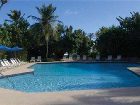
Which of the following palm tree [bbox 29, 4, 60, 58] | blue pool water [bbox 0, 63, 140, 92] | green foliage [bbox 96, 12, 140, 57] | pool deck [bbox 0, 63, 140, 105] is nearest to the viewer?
pool deck [bbox 0, 63, 140, 105]

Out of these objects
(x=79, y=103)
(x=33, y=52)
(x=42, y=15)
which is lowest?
(x=79, y=103)

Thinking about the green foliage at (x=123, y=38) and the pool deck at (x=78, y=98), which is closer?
the pool deck at (x=78, y=98)

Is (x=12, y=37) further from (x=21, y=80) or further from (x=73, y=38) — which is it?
(x=21, y=80)

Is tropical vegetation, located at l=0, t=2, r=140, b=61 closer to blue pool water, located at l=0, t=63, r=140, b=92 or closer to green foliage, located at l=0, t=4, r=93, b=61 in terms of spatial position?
green foliage, located at l=0, t=4, r=93, b=61

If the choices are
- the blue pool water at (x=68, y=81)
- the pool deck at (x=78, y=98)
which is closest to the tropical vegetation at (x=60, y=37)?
the blue pool water at (x=68, y=81)

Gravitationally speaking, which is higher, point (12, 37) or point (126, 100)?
point (12, 37)

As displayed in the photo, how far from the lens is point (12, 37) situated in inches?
1534

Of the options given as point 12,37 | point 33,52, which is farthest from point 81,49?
point 12,37

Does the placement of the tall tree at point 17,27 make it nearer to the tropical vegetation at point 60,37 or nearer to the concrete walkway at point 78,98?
the tropical vegetation at point 60,37

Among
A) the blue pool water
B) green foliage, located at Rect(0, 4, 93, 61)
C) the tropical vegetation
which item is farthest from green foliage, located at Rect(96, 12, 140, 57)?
the blue pool water

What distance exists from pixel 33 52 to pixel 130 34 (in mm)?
12220

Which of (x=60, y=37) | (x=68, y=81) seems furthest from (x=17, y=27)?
(x=68, y=81)

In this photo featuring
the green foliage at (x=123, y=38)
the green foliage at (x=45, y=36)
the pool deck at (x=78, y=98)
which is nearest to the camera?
the pool deck at (x=78, y=98)

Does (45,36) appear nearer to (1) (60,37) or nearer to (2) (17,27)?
(1) (60,37)
